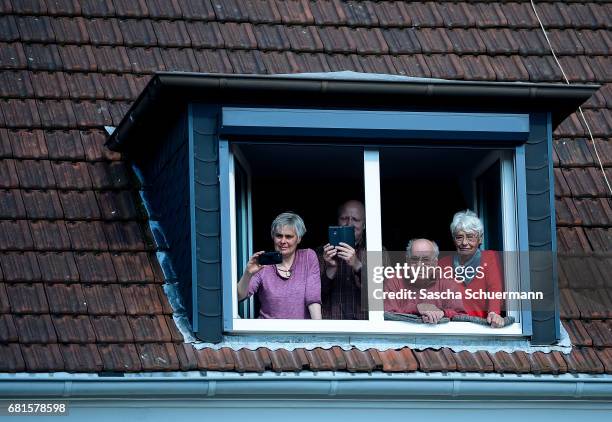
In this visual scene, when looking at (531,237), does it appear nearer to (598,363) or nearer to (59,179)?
(598,363)

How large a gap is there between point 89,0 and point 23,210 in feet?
6.72

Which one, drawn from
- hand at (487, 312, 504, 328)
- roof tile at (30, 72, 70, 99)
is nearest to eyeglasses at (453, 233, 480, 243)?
hand at (487, 312, 504, 328)

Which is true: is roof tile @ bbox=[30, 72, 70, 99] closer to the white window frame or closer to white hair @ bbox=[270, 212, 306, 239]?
the white window frame

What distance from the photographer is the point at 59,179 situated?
1216 centimetres

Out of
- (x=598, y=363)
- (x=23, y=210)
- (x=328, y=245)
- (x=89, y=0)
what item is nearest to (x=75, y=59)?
(x=89, y=0)

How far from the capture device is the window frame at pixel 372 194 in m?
11.6

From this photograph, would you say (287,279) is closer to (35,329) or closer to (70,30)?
(35,329)

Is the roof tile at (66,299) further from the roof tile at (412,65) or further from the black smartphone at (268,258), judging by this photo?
the roof tile at (412,65)

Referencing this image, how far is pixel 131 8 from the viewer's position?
43.5 ft

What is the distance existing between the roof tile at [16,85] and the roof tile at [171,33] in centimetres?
96

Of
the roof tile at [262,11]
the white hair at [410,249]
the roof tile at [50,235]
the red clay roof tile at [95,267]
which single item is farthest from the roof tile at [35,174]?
the white hair at [410,249]

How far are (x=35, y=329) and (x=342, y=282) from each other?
1.96 meters

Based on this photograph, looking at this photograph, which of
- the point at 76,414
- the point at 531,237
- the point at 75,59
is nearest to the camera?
the point at 76,414

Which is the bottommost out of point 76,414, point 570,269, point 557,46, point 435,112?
point 76,414
